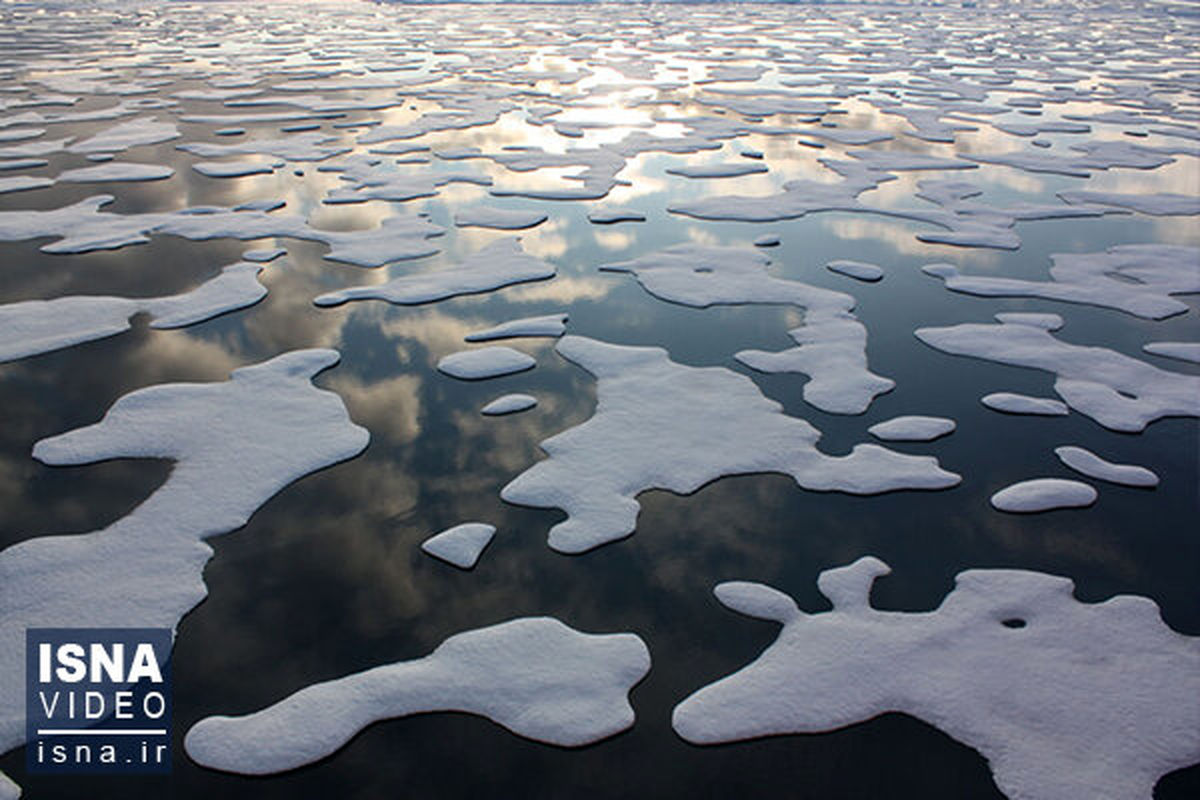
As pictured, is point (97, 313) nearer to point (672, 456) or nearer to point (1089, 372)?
point (672, 456)

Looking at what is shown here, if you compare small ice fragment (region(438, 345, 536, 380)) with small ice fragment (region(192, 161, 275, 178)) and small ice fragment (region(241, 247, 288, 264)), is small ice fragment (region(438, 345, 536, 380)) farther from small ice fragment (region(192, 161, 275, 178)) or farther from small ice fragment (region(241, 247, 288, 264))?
small ice fragment (region(192, 161, 275, 178))

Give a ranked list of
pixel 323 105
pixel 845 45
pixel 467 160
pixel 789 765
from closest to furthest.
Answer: pixel 789 765 → pixel 467 160 → pixel 323 105 → pixel 845 45

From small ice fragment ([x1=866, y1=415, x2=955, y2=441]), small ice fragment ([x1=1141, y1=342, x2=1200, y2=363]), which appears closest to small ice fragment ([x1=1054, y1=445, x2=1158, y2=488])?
small ice fragment ([x1=866, y1=415, x2=955, y2=441])

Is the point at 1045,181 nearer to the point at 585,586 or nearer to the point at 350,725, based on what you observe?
the point at 585,586

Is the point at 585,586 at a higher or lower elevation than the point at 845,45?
lower

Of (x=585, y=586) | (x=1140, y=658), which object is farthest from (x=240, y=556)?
(x=1140, y=658)

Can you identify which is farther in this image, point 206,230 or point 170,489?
point 206,230

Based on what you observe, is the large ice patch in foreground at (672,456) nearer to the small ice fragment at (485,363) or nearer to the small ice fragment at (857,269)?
the small ice fragment at (485,363)

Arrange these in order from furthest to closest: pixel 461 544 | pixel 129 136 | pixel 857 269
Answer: pixel 129 136, pixel 857 269, pixel 461 544

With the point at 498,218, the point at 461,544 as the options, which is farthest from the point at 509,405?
the point at 498,218
